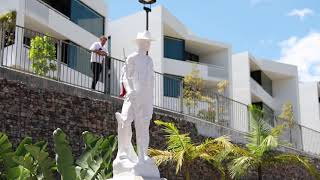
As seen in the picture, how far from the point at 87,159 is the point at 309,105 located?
36.6 m

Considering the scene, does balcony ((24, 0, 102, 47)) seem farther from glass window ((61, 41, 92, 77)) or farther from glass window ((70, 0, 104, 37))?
glass window ((61, 41, 92, 77))

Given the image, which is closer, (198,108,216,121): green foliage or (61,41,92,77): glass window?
(61,41,92,77): glass window

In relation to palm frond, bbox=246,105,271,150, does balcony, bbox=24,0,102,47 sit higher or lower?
higher

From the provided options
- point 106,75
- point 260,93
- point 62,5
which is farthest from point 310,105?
point 106,75

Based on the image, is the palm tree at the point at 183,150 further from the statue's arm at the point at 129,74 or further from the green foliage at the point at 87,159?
the statue's arm at the point at 129,74

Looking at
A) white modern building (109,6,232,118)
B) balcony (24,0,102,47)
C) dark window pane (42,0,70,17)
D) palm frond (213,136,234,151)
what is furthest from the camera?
white modern building (109,6,232,118)

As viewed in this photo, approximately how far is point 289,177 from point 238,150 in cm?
655


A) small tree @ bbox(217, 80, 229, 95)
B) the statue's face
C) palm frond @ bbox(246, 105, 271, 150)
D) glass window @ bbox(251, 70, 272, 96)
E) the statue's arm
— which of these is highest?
glass window @ bbox(251, 70, 272, 96)

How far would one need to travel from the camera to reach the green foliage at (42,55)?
530 inches

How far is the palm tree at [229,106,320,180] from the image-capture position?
14703 mm

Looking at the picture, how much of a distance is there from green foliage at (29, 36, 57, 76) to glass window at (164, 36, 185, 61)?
18562 millimetres

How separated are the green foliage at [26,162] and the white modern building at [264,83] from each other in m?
26.4

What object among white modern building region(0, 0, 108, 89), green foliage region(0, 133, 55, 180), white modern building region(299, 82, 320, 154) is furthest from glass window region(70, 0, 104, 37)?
white modern building region(299, 82, 320, 154)

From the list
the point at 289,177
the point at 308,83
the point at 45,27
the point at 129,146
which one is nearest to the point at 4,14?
the point at 45,27
